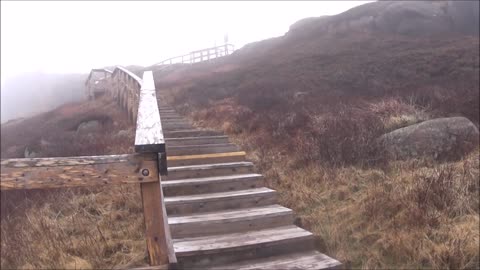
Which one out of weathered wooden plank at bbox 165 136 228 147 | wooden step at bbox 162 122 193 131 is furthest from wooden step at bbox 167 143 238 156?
wooden step at bbox 162 122 193 131

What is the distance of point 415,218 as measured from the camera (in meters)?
3.76

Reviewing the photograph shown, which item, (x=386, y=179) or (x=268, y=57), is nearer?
(x=386, y=179)

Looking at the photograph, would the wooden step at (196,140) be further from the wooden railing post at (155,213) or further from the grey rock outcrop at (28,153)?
the grey rock outcrop at (28,153)

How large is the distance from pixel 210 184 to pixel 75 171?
9.62ft

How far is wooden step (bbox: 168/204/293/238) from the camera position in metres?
3.99

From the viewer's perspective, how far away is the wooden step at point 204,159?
5.40 meters

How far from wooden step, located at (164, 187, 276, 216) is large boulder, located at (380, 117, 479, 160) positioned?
195 centimetres

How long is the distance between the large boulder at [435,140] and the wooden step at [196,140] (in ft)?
8.13

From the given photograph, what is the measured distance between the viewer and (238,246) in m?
3.67

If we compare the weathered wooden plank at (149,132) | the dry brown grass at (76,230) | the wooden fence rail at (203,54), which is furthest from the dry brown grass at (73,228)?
the wooden fence rail at (203,54)

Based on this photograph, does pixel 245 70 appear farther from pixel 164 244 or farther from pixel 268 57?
pixel 164 244

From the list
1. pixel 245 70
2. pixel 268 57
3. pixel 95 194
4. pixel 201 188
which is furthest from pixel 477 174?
pixel 268 57

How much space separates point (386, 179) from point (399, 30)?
1352 cm

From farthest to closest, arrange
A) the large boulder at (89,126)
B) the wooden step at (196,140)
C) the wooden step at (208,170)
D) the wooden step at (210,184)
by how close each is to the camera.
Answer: the large boulder at (89,126), the wooden step at (196,140), the wooden step at (208,170), the wooden step at (210,184)
